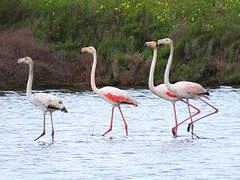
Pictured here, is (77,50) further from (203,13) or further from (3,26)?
(203,13)

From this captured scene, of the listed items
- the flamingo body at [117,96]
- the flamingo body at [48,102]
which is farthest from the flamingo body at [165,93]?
the flamingo body at [48,102]

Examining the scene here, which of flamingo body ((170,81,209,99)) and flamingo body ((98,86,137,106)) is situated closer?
flamingo body ((170,81,209,99))

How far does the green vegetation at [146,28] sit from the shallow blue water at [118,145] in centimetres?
584

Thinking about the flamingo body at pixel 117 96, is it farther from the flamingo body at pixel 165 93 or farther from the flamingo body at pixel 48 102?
the flamingo body at pixel 48 102

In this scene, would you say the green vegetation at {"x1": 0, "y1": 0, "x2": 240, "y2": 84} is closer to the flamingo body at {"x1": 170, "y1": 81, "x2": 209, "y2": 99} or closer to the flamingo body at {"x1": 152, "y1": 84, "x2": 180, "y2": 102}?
the flamingo body at {"x1": 152, "y1": 84, "x2": 180, "y2": 102}

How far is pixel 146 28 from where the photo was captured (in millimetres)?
28938

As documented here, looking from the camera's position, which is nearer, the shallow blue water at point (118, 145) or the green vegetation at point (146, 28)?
the shallow blue water at point (118, 145)

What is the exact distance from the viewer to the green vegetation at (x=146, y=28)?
2631cm

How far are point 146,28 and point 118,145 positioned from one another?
1591 cm

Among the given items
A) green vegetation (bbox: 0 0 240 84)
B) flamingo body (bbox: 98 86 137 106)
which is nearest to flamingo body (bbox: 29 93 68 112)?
flamingo body (bbox: 98 86 137 106)

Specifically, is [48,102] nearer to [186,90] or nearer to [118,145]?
[118,145]

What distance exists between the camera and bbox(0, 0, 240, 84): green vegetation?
26312mm

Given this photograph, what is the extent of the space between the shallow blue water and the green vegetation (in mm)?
5839

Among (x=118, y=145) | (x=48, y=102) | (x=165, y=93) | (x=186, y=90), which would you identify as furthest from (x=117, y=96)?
(x=118, y=145)
